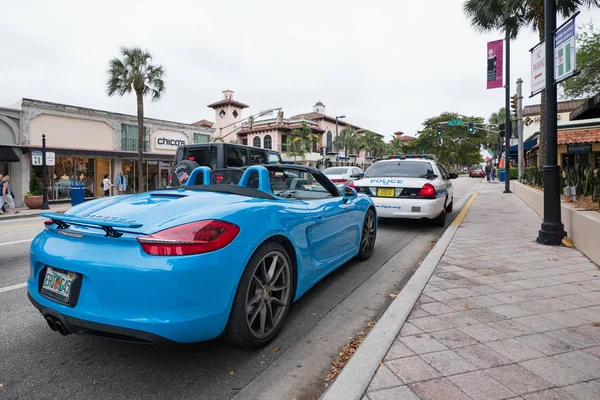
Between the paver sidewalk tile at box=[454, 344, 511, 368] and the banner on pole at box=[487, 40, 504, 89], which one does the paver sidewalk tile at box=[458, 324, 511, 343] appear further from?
the banner on pole at box=[487, 40, 504, 89]

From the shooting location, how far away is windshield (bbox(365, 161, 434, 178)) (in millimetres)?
7789

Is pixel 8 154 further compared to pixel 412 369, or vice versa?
pixel 8 154

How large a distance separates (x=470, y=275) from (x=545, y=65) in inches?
161

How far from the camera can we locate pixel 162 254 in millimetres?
2053

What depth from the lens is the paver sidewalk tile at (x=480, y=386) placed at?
6.52 feet

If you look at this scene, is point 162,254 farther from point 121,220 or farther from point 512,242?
point 512,242

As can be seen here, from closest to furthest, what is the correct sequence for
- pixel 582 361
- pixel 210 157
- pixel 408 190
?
pixel 582 361
pixel 408 190
pixel 210 157

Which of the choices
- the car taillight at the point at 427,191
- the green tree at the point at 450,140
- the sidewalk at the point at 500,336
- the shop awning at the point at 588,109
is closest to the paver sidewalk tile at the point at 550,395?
the sidewalk at the point at 500,336

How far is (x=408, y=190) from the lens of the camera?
23.7ft

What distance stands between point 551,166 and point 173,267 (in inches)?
241

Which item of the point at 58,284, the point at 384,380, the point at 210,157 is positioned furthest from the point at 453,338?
the point at 210,157

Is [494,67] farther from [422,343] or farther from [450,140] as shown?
[450,140]

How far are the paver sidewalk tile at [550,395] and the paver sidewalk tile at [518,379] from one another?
0.10ft

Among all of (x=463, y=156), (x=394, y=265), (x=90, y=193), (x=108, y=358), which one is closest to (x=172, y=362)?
(x=108, y=358)
